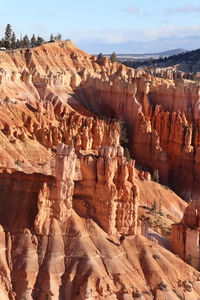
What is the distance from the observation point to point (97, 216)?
4900 cm

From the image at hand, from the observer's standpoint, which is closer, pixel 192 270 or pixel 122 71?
pixel 192 270

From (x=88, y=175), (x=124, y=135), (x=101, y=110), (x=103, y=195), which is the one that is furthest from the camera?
(x=101, y=110)

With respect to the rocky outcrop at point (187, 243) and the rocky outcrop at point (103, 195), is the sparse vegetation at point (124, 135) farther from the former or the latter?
the rocky outcrop at point (103, 195)

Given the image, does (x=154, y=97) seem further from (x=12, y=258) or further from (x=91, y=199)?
(x=12, y=258)

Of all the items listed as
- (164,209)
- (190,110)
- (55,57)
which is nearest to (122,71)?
(55,57)

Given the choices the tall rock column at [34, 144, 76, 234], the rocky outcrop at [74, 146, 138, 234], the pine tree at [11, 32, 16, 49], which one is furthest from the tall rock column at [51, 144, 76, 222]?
the pine tree at [11, 32, 16, 49]

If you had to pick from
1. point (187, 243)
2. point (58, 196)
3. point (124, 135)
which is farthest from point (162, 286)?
point (124, 135)

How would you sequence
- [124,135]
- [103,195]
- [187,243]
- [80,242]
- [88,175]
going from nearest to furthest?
[80,242] → [103,195] → [88,175] → [187,243] → [124,135]

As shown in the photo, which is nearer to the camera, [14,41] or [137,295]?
[137,295]

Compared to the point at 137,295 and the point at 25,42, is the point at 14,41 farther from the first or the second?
the point at 137,295

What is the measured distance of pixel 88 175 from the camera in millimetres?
49562

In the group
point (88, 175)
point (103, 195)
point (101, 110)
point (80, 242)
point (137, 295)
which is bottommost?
point (137, 295)

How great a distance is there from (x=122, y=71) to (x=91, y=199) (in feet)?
216

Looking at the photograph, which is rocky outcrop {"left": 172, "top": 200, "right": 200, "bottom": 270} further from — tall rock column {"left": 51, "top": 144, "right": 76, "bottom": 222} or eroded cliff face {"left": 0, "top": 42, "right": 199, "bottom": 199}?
eroded cliff face {"left": 0, "top": 42, "right": 199, "bottom": 199}
